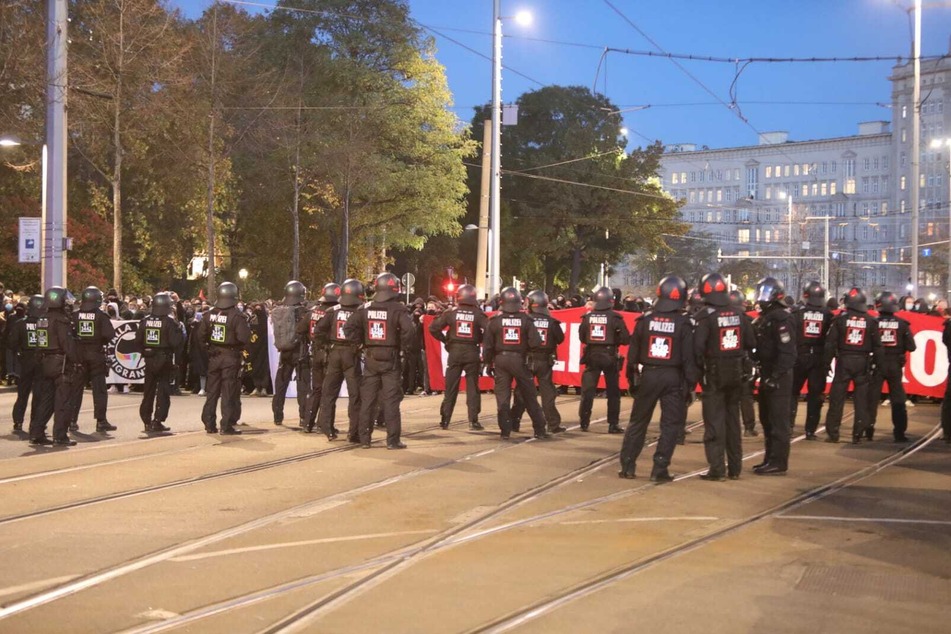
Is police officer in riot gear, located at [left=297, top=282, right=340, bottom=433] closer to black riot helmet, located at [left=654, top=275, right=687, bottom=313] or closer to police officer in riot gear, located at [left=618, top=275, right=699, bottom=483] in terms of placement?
police officer in riot gear, located at [left=618, top=275, right=699, bottom=483]

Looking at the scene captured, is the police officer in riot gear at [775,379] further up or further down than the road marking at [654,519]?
further up

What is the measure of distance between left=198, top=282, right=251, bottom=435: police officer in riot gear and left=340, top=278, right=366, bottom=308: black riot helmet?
1.41 meters

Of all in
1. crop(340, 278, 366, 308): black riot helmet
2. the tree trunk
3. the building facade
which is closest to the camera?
crop(340, 278, 366, 308): black riot helmet

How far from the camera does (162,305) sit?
53.6 ft

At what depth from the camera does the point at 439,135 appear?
52.9m

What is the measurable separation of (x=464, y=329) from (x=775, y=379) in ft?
17.2

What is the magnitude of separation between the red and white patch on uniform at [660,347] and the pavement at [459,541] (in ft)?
4.29

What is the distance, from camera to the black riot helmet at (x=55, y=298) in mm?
14664

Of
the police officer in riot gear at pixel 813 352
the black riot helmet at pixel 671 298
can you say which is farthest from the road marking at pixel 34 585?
the police officer in riot gear at pixel 813 352

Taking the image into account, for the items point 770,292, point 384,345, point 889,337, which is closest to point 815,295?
point 889,337

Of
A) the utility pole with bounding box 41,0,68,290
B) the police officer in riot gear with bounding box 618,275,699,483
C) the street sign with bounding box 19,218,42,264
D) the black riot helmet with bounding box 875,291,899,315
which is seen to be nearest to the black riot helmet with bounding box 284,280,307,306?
the utility pole with bounding box 41,0,68,290

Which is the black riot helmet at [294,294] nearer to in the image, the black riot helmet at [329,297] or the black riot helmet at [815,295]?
the black riot helmet at [329,297]

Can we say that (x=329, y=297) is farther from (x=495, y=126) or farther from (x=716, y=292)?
(x=495, y=126)

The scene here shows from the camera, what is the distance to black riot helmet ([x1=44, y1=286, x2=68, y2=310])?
1466cm
